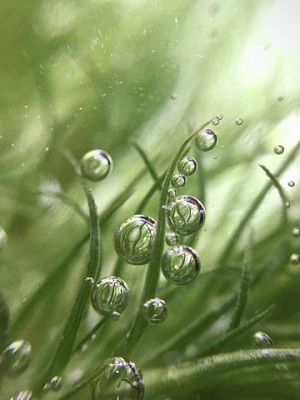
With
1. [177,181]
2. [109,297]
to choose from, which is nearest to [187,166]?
[177,181]

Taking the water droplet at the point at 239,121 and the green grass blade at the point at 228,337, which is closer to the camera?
the green grass blade at the point at 228,337

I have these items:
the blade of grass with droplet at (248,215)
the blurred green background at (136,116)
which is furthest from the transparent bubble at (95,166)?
the blade of grass with droplet at (248,215)

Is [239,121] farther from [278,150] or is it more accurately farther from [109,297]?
[109,297]

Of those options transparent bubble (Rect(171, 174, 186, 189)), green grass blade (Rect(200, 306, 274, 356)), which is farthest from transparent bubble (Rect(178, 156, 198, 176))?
green grass blade (Rect(200, 306, 274, 356))

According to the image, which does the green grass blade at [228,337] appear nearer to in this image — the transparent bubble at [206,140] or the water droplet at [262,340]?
the water droplet at [262,340]

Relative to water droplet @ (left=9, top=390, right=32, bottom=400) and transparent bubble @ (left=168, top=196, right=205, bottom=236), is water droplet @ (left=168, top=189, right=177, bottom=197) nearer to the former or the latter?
transparent bubble @ (left=168, top=196, right=205, bottom=236)

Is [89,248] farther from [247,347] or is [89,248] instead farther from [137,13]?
[137,13]

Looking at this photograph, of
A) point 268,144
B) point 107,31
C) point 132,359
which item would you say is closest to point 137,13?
point 107,31
